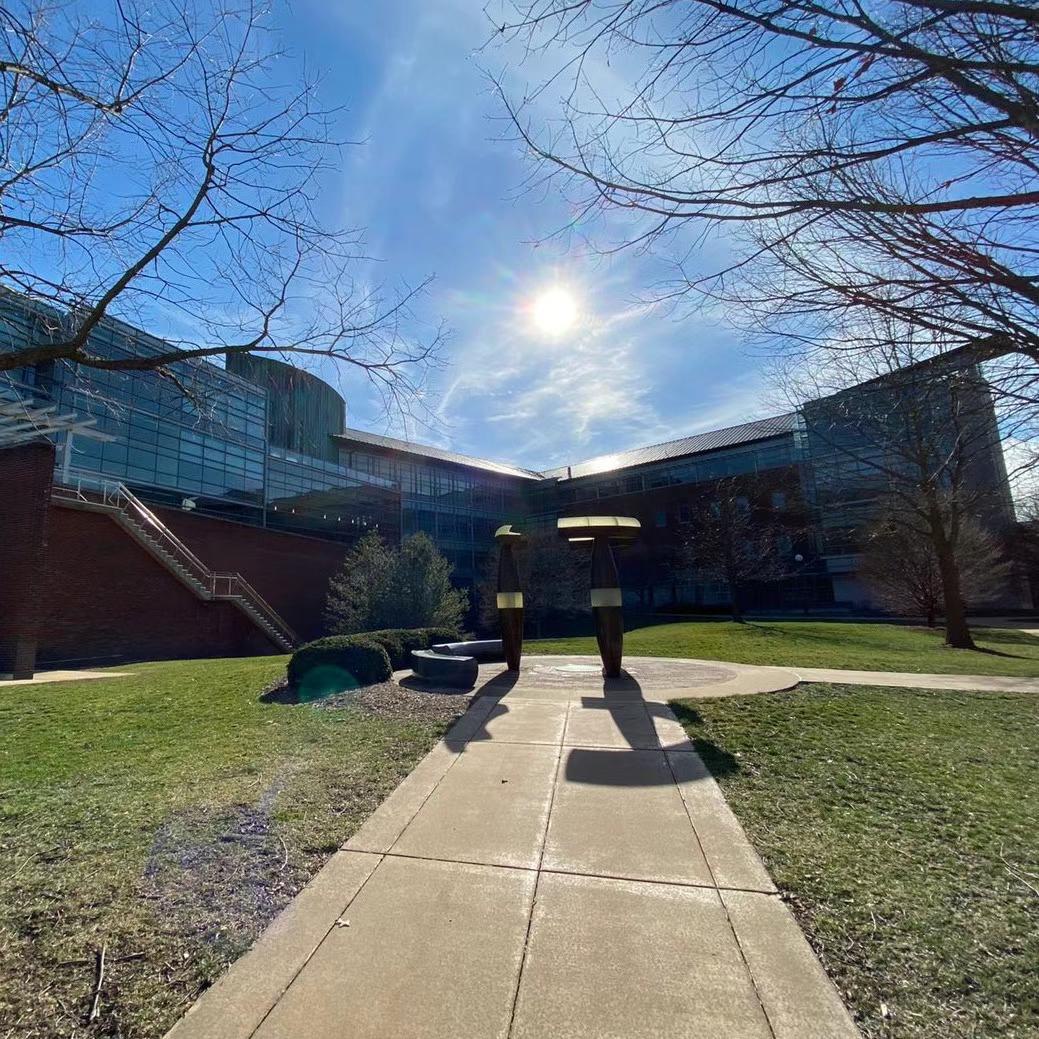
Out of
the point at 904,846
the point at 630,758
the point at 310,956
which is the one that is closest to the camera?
the point at 310,956

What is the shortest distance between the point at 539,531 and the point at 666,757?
A: 3033 cm

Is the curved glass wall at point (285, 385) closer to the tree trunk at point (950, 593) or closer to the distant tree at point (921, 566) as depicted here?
the tree trunk at point (950, 593)

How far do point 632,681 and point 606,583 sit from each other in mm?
1579

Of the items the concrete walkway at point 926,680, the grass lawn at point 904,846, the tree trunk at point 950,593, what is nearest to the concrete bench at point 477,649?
the grass lawn at point 904,846

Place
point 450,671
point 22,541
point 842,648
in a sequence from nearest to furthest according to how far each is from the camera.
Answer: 1. point 450,671
2. point 22,541
3. point 842,648

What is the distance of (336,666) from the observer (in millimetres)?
8562

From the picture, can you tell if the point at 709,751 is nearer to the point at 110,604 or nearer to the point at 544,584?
the point at 110,604

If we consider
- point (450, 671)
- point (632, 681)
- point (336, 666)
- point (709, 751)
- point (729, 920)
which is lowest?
point (729, 920)

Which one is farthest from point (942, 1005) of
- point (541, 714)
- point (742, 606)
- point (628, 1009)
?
point (742, 606)

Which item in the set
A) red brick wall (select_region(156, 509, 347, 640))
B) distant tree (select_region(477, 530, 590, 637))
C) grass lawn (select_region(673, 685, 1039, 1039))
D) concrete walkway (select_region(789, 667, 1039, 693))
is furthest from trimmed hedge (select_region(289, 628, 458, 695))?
distant tree (select_region(477, 530, 590, 637))

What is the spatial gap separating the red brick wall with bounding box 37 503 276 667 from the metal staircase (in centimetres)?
35

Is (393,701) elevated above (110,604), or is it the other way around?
(110,604)

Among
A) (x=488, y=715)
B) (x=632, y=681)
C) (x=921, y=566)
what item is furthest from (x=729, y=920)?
(x=921, y=566)

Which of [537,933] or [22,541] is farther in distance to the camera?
[22,541]
